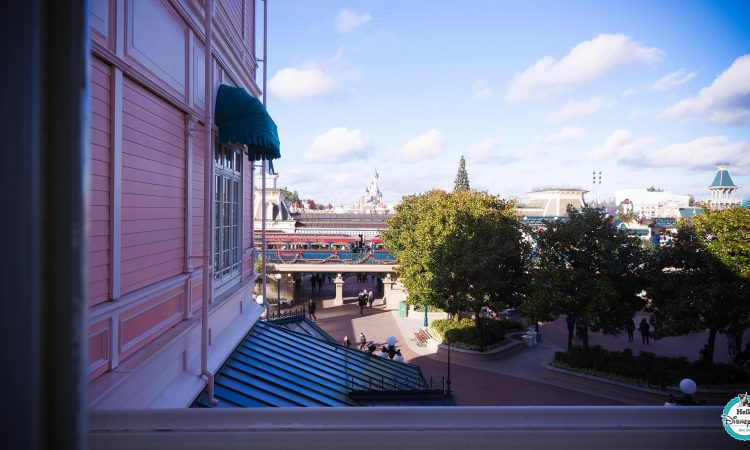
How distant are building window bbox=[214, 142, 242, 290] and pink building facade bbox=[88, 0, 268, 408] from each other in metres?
0.05

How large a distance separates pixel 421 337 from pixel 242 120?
18.0 m

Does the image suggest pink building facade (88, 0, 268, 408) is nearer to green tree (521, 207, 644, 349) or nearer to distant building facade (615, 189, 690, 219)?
green tree (521, 207, 644, 349)

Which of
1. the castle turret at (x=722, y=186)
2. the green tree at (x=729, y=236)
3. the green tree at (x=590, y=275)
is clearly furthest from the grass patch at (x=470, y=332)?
the castle turret at (x=722, y=186)

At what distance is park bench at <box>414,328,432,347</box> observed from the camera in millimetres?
21603

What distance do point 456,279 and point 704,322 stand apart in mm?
8561

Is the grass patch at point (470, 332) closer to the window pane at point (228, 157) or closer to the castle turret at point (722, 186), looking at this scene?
the window pane at point (228, 157)

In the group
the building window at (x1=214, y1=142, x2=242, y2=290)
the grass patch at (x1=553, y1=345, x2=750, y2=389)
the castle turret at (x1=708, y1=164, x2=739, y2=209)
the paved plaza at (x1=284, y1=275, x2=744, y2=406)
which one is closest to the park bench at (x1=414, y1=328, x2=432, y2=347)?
the paved plaza at (x1=284, y1=275, x2=744, y2=406)

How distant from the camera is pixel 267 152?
730 cm

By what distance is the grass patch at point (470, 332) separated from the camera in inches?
796

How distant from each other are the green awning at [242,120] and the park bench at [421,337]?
16.8 m

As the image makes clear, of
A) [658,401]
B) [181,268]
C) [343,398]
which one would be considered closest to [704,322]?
[658,401]

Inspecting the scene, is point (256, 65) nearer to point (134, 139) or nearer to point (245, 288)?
point (245, 288)

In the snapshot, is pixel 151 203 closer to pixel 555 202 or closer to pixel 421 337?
pixel 421 337

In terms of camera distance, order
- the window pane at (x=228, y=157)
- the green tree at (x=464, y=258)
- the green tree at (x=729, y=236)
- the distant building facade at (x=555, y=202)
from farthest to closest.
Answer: the distant building facade at (x=555, y=202), the green tree at (x=464, y=258), the green tree at (x=729, y=236), the window pane at (x=228, y=157)
